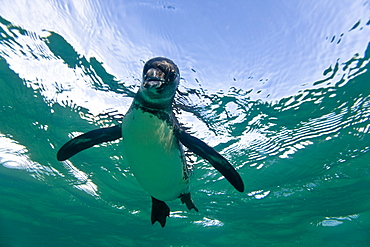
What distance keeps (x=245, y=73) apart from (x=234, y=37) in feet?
3.32

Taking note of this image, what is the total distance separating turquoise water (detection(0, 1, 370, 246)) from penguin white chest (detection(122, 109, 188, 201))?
88.6 inches

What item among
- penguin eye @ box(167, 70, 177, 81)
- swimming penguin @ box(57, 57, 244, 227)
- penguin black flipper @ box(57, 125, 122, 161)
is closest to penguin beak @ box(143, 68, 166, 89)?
swimming penguin @ box(57, 57, 244, 227)

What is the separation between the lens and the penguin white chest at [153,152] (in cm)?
400

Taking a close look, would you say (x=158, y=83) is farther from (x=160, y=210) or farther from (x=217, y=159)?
(x=160, y=210)

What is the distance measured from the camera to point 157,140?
13.5 feet

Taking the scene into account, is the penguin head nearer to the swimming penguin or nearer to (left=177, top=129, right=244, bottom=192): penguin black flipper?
the swimming penguin

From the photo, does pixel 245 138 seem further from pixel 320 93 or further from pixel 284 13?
pixel 284 13

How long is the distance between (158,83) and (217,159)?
1.82 metres

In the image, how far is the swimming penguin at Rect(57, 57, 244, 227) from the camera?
141 inches

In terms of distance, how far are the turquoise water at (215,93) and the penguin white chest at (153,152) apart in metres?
2.25

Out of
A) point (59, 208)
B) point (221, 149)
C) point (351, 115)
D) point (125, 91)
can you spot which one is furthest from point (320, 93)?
point (59, 208)

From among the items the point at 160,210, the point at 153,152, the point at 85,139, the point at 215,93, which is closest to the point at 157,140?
the point at 153,152

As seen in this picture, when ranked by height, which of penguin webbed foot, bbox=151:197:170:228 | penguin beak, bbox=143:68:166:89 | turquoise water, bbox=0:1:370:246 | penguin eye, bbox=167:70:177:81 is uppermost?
turquoise water, bbox=0:1:370:246

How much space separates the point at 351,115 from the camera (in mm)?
8047
